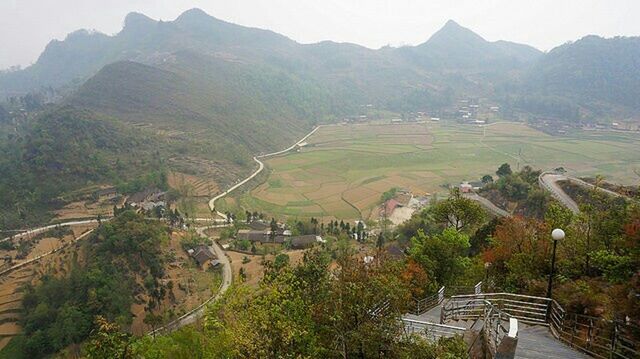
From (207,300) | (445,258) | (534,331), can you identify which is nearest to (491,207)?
(445,258)

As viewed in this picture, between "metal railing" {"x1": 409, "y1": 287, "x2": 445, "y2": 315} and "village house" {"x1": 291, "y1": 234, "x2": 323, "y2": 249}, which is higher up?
"metal railing" {"x1": 409, "y1": 287, "x2": 445, "y2": 315}

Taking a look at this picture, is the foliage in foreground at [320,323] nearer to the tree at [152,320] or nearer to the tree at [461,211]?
the tree at [461,211]

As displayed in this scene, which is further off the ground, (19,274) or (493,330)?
(493,330)

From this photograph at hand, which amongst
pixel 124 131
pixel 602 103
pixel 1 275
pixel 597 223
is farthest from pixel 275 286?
pixel 602 103

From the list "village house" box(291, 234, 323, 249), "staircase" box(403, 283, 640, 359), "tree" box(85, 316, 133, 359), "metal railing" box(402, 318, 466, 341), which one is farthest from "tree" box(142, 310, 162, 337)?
"metal railing" box(402, 318, 466, 341)

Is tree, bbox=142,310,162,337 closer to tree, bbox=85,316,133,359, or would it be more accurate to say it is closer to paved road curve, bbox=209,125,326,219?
paved road curve, bbox=209,125,326,219

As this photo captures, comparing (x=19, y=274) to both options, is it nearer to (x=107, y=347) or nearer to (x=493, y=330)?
(x=107, y=347)
